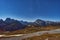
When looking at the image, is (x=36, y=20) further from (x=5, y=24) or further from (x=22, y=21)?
(x=5, y=24)

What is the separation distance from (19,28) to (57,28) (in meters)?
5.79

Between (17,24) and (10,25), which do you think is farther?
(10,25)

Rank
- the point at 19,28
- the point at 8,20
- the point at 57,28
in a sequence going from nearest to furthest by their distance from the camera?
the point at 8,20
the point at 19,28
the point at 57,28

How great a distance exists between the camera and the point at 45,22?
19.3 m

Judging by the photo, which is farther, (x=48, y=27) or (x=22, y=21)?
(x=48, y=27)

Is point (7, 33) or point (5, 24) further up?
point (5, 24)

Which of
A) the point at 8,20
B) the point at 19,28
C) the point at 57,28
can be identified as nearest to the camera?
the point at 8,20

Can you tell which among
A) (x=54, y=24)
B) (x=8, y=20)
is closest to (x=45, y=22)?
(x=54, y=24)

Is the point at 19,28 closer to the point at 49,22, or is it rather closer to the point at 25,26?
the point at 25,26

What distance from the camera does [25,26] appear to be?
66.3ft

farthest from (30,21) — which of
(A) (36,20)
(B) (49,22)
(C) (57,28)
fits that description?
(C) (57,28)

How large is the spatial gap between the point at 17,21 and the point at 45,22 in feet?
12.7

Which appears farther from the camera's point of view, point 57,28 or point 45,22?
point 57,28

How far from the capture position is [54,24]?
2056 centimetres
